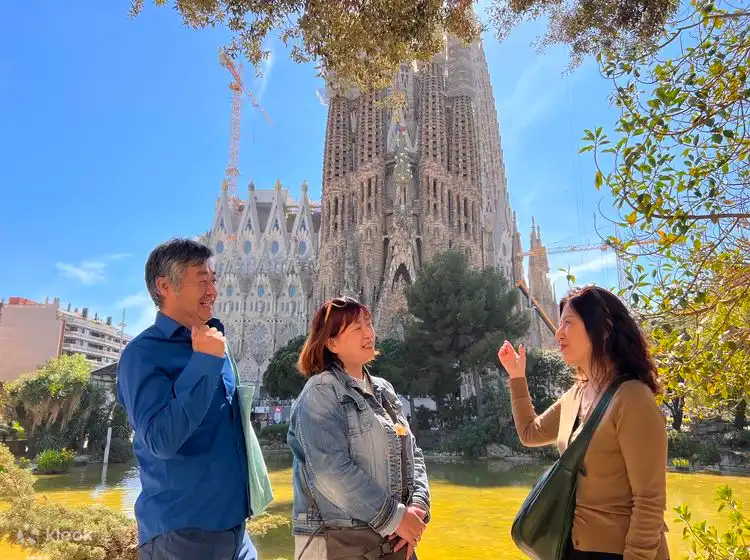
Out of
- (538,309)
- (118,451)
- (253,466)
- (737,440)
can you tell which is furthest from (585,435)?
(538,309)

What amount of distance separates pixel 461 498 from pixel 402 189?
67.0ft

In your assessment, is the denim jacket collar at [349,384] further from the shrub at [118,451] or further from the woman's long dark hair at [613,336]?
the shrub at [118,451]

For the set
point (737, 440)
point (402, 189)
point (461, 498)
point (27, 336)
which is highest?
point (402, 189)

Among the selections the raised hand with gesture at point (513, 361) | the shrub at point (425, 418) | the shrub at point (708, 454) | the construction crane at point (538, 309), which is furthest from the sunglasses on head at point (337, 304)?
the construction crane at point (538, 309)

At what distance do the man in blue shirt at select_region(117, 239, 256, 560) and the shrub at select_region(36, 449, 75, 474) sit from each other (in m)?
13.4

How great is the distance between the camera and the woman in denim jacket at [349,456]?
5.16 ft

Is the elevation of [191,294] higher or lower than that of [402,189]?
lower

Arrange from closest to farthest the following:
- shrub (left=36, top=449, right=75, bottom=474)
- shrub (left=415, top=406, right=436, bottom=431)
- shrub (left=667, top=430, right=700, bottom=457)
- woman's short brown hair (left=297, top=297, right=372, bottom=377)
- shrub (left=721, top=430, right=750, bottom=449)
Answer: woman's short brown hair (left=297, top=297, right=372, bottom=377) < shrub (left=36, top=449, right=75, bottom=474) < shrub (left=667, top=430, right=700, bottom=457) < shrub (left=721, top=430, right=750, bottom=449) < shrub (left=415, top=406, right=436, bottom=431)

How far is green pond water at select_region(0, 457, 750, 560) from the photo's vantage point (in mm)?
5434

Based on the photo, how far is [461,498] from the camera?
9.05 m

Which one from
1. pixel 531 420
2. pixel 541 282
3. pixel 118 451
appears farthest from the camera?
pixel 541 282

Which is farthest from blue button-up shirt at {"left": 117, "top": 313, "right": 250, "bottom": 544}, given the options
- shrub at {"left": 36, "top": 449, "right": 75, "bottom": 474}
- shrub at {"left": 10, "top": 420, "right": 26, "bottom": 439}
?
shrub at {"left": 10, "top": 420, "right": 26, "bottom": 439}

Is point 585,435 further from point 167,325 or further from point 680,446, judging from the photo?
point 680,446

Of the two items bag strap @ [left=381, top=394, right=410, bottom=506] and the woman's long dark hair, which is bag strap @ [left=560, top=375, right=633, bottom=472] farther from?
bag strap @ [left=381, top=394, right=410, bottom=506]
